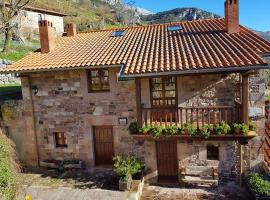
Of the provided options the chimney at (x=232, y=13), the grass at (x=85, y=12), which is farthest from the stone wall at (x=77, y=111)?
the grass at (x=85, y=12)

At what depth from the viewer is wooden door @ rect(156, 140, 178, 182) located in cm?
1216

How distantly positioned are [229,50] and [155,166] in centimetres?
561

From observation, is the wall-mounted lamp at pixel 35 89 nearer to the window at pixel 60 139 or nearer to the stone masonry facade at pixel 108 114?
the stone masonry facade at pixel 108 114

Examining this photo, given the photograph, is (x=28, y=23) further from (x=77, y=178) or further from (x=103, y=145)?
(x=77, y=178)

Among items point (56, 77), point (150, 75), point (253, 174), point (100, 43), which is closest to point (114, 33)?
point (100, 43)

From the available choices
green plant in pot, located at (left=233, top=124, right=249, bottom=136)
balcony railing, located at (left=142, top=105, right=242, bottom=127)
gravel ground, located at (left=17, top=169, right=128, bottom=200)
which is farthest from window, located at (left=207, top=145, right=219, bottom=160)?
gravel ground, located at (left=17, top=169, right=128, bottom=200)

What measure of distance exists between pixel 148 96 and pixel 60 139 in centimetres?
470

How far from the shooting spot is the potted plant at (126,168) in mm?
11008

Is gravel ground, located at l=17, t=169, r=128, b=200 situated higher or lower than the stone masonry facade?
lower

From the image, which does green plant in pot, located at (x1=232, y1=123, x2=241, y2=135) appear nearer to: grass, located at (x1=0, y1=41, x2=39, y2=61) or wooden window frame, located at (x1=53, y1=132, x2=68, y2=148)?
wooden window frame, located at (x1=53, y1=132, x2=68, y2=148)

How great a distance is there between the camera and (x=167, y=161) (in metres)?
12.3

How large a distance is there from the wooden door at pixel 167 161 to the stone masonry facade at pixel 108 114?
268mm

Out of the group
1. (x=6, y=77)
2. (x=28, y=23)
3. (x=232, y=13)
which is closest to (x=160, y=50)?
(x=232, y=13)

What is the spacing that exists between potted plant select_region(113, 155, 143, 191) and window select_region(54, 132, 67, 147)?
2932mm
